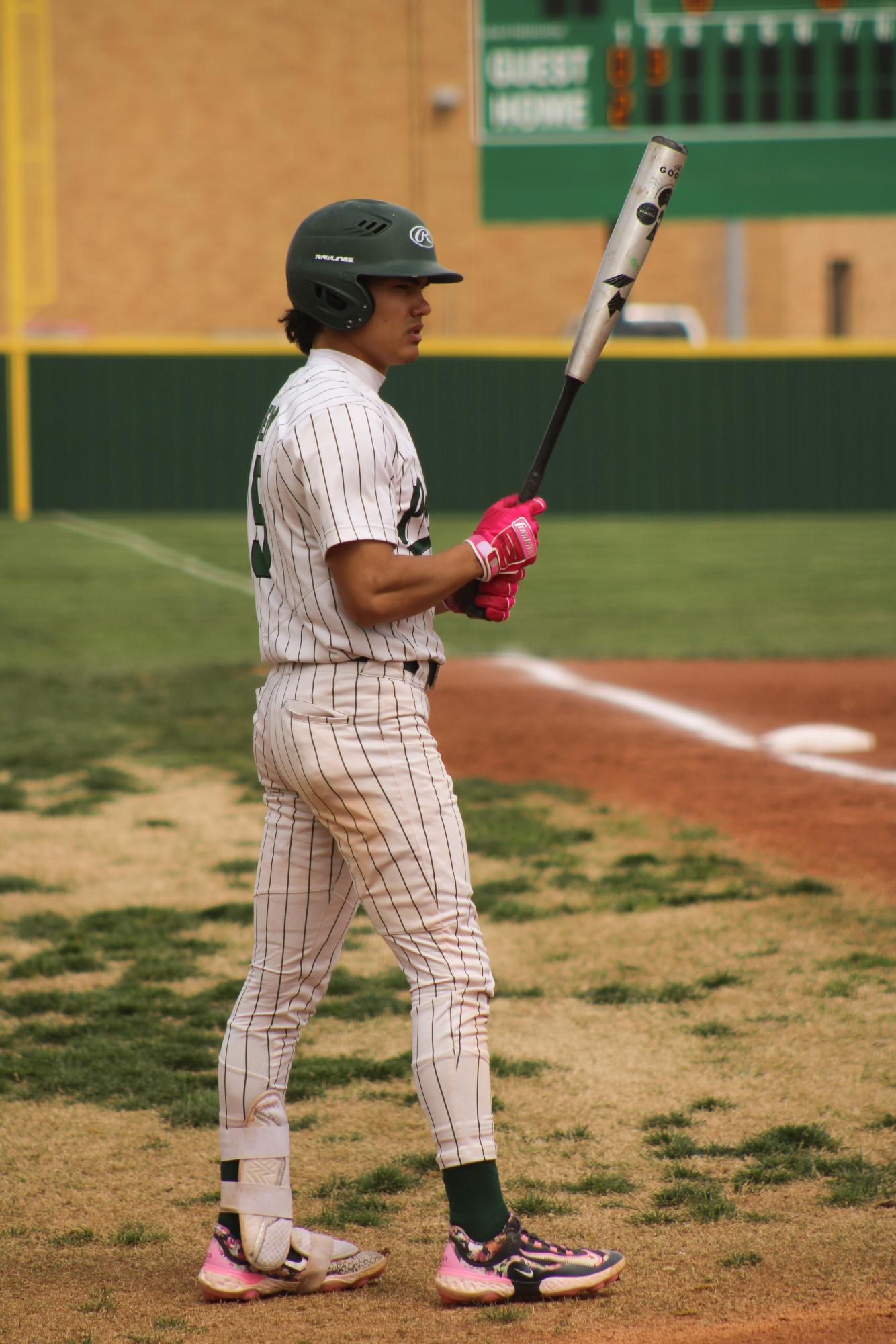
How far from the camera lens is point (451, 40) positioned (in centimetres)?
2969

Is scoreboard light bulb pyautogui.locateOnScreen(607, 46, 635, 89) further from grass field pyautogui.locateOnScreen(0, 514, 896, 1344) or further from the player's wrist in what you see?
the player's wrist

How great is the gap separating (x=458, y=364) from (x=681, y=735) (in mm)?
14269

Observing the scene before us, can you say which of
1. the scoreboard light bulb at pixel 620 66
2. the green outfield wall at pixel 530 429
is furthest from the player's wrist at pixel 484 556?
the green outfield wall at pixel 530 429

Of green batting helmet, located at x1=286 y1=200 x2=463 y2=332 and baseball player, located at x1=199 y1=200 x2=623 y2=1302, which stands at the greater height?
green batting helmet, located at x1=286 y1=200 x2=463 y2=332

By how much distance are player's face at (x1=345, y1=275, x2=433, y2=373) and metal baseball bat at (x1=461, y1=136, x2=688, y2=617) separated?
0.51 meters

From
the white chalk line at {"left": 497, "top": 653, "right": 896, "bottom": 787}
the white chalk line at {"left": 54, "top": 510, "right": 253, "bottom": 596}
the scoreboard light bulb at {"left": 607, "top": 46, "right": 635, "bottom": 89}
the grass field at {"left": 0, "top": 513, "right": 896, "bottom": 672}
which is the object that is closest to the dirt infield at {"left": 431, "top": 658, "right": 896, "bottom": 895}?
the white chalk line at {"left": 497, "top": 653, "right": 896, "bottom": 787}

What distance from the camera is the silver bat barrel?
340 centimetres

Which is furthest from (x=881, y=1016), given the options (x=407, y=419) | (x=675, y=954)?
(x=407, y=419)

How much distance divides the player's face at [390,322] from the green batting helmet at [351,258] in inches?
0.8

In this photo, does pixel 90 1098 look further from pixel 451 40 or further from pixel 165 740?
pixel 451 40

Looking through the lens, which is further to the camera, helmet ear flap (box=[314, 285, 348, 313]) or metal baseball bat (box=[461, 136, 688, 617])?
metal baseball bat (box=[461, 136, 688, 617])

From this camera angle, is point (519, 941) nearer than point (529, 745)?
Yes

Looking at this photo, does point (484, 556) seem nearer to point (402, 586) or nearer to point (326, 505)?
point (402, 586)

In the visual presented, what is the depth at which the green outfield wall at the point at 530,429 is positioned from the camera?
2112cm
